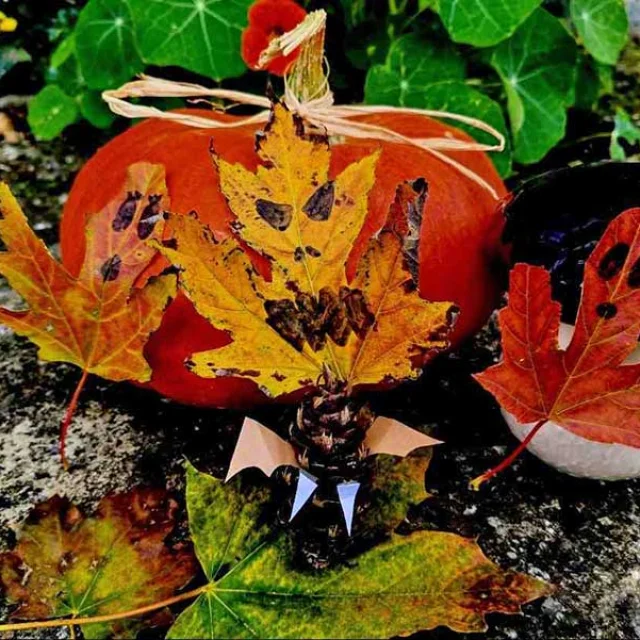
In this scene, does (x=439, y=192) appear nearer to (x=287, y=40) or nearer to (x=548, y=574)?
(x=287, y=40)

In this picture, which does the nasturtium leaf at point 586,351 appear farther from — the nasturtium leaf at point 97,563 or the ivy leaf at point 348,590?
the nasturtium leaf at point 97,563

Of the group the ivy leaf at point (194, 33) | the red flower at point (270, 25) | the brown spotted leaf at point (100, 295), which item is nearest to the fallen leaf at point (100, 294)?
the brown spotted leaf at point (100, 295)

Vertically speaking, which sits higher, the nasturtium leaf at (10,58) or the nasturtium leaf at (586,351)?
the nasturtium leaf at (586,351)

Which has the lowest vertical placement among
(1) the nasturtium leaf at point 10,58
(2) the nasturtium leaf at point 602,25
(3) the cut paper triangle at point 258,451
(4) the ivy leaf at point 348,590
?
(1) the nasturtium leaf at point 10,58

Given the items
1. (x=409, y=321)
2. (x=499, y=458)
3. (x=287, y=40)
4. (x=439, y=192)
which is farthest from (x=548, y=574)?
Answer: (x=287, y=40)

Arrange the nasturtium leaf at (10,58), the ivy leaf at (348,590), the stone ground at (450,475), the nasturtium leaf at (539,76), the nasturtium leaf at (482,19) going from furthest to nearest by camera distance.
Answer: the nasturtium leaf at (10,58), the nasturtium leaf at (539,76), the nasturtium leaf at (482,19), the stone ground at (450,475), the ivy leaf at (348,590)

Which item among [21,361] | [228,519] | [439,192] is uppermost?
[439,192]

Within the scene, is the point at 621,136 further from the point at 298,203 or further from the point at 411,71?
the point at 298,203
